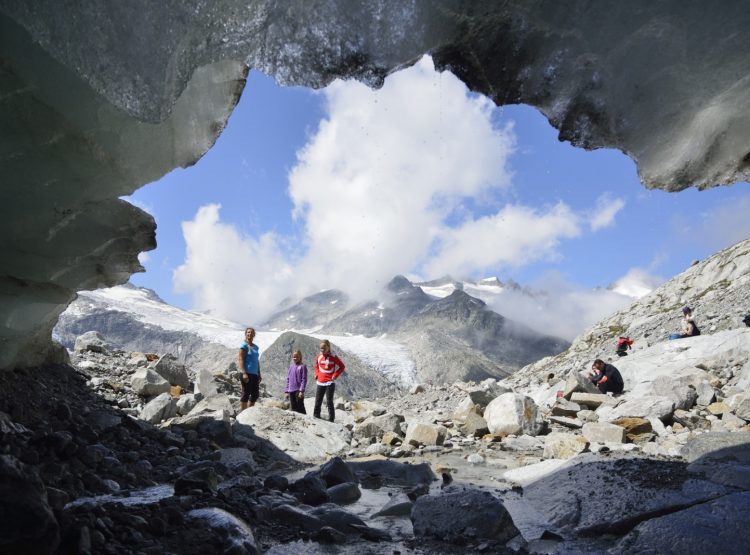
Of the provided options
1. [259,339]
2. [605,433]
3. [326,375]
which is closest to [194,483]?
[605,433]

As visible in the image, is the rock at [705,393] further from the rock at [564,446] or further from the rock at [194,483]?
the rock at [194,483]

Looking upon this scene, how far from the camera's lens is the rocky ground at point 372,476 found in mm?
3165

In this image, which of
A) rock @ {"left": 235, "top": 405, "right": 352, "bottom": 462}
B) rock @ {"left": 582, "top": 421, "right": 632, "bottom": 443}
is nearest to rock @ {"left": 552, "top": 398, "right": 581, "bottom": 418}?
rock @ {"left": 582, "top": 421, "right": 632, "bottom": 443}

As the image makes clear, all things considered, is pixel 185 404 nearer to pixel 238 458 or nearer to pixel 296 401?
pixel 296 401

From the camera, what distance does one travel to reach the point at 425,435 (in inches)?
361

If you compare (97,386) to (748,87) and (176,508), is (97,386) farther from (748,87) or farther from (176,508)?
(748,87)

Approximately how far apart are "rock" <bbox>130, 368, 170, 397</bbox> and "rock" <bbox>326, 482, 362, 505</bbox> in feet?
22.8

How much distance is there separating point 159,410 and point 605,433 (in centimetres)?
780

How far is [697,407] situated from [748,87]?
25.3 feet

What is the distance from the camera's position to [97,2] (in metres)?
2.95

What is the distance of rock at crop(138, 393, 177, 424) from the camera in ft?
28.8

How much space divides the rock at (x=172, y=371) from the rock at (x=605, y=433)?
10328 mm

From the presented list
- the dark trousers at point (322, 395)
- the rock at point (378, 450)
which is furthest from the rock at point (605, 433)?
the dark trousers at point (322, 395)

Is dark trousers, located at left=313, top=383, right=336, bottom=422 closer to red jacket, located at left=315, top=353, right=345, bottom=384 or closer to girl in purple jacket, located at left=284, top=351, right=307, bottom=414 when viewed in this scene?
red jacket, located at left=315, top=353, right=345, bottom=384
